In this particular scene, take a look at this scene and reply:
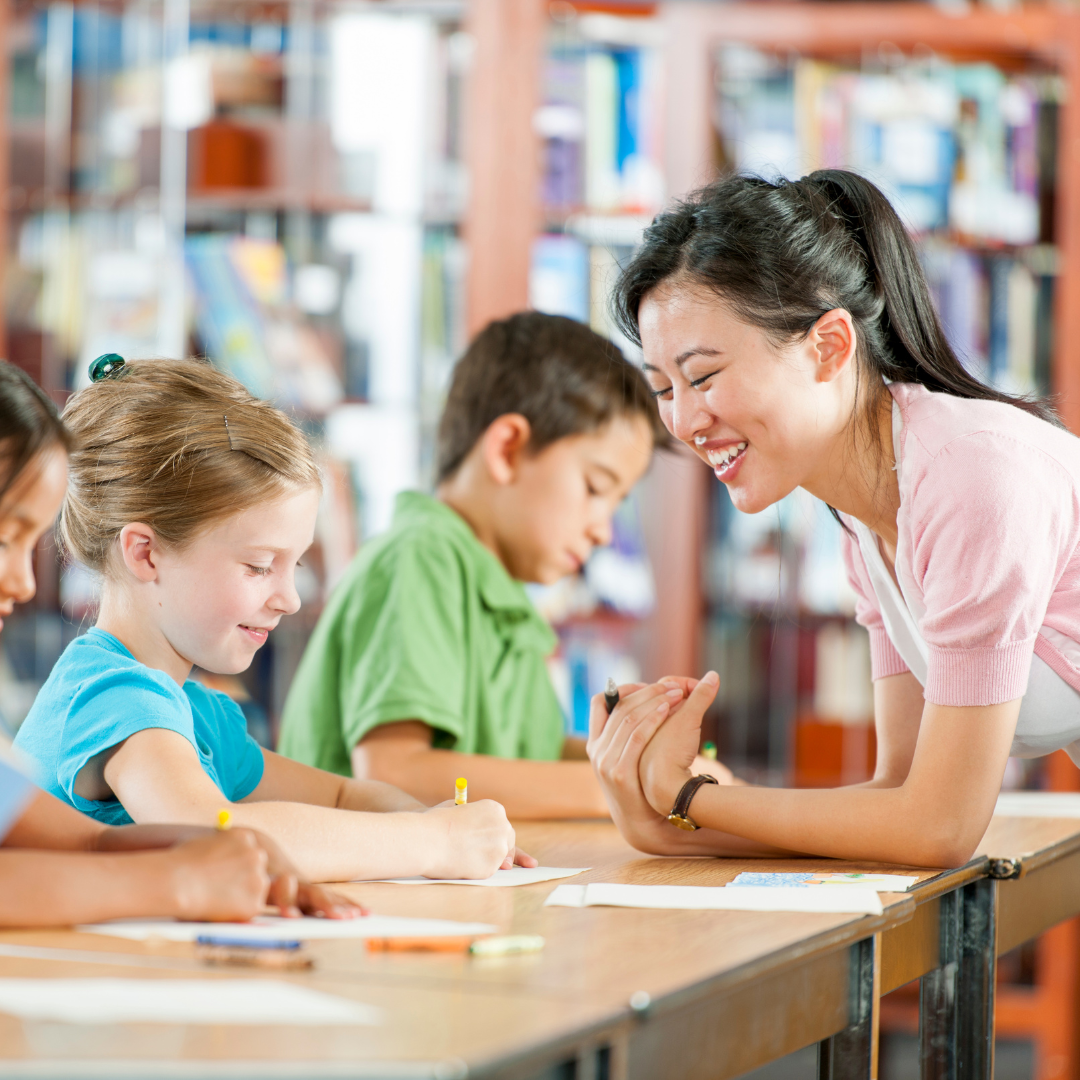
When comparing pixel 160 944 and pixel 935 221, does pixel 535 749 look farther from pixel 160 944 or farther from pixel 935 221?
pixel 935 221

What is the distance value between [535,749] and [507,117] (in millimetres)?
1416

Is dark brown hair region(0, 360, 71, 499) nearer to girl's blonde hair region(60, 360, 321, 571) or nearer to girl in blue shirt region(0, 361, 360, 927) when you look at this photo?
girl in blue shirt region(0, 361, 360, 927)

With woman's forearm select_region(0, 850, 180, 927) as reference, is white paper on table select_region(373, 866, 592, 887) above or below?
below

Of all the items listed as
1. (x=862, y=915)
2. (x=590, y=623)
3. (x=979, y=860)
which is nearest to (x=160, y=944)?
(x=862, y=915)

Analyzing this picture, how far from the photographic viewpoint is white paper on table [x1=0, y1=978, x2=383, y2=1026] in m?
0.68

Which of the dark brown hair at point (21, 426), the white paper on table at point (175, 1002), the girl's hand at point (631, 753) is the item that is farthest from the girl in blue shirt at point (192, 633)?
the white paper on table at point (175, 1002)

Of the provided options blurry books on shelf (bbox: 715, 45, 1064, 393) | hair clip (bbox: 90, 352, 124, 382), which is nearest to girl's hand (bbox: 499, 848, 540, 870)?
hair clip (bbox: 90, 352, 124, 382)

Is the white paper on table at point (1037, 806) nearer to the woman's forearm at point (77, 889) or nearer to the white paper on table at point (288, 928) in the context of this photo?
the white paper on table at point (288, 928)

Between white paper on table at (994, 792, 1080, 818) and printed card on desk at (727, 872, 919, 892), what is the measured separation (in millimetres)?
524

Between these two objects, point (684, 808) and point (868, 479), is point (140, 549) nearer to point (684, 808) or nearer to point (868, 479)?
point (684, 808)

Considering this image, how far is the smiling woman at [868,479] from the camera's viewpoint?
1.20 meters

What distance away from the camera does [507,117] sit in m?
2.76

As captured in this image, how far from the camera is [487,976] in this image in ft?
2.58

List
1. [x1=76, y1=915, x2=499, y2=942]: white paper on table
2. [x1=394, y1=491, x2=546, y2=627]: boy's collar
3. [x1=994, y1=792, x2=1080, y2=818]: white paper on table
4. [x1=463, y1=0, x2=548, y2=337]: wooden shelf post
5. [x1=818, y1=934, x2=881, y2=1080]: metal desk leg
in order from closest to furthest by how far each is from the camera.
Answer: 1. [x1=76, y1=915, x2=499, y2=942]: white paper on table
2. [x1=818, y1=934, x2=881, y2=1080]: metal desk leg
3. [x1=994, y1=792, x2=1080, y2=818]: white paper on table
4. [x1=394, y1=491, x2=546, y2=627]: boy's collar
5. [x1=463, y1=0, x2=548, y2=337]: wooden shelf post
